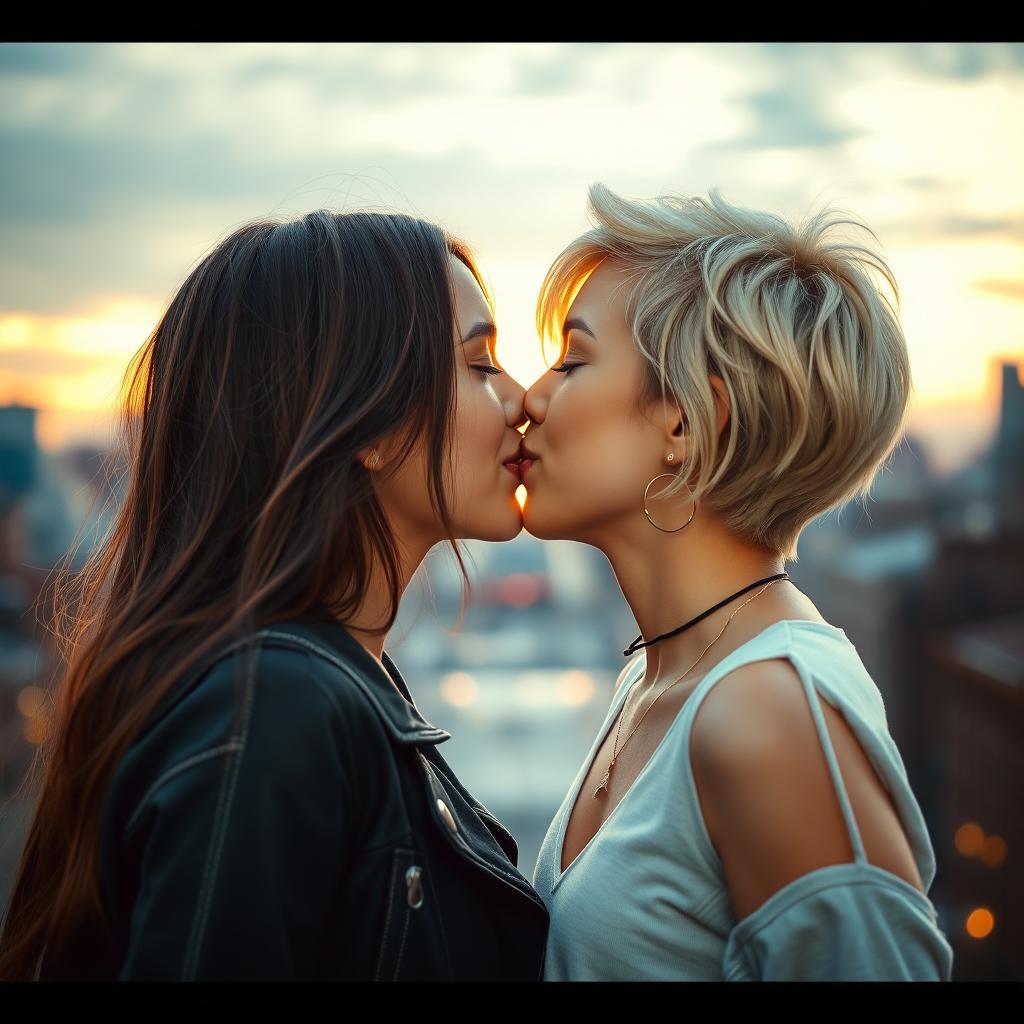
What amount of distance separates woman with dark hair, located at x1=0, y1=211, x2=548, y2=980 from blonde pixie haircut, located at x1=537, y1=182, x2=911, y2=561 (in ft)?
1.49

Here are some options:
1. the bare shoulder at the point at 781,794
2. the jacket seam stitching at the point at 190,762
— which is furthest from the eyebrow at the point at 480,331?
the jacket seam stitching at the point at 190,762

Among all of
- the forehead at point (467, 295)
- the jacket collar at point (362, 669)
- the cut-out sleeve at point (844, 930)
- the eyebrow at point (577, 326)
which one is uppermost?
the forehead at point (467, 295)

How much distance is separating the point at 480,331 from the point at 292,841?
1250mm

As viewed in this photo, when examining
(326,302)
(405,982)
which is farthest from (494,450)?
(405,982)

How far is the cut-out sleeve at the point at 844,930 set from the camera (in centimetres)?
195

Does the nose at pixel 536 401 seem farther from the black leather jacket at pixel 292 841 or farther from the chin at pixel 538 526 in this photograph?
the black leather jacket at pixel 292 841

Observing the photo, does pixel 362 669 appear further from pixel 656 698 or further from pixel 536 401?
pixel 536 401

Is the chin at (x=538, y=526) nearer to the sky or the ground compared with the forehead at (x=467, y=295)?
nearer to the ground

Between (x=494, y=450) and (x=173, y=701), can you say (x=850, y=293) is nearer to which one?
(x=494, y=450)

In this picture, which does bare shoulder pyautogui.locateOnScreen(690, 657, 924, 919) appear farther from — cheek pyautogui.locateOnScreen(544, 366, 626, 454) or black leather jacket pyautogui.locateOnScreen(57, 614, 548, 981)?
cheek pyautogui.locateOnScreen(544, 366, 626, 454)

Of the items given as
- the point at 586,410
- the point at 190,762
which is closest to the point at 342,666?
the point at 190,762

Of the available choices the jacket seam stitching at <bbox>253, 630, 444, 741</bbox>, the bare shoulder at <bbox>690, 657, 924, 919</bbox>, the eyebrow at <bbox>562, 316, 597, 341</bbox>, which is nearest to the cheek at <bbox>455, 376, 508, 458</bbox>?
the eyebrow at <bbox>562, 316, 597, 341</bbox>

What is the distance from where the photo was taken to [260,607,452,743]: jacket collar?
81.4 inches
